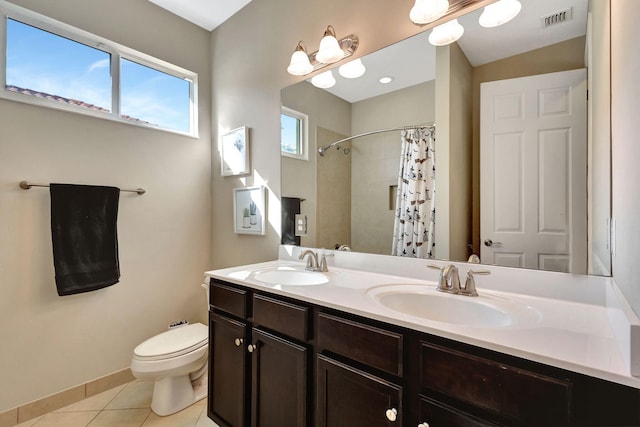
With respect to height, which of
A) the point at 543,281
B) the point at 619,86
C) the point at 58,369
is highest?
the point at 619,86

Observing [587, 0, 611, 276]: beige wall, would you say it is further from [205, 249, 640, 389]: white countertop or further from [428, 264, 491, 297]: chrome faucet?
[428, 264, 491, 297]: chrome faucet

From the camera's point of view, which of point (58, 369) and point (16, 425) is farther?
point (58, 369)

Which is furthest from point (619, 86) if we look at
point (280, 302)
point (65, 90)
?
point (65, 90)

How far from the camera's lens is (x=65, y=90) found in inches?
73.9

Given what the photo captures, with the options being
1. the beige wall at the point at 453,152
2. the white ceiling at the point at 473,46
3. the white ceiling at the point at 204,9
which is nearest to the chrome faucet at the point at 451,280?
the beige wall at the point at 453,152

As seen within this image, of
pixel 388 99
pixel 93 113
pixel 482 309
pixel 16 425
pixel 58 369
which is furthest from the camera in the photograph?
pixel 93 113

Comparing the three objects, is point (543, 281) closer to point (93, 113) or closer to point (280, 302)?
point (280, 302)

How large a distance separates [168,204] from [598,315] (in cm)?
255

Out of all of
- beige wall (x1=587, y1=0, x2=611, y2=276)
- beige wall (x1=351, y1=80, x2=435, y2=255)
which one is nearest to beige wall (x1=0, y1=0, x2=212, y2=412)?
beige wall (x1=351, y1=80, x2=435, y2=255)

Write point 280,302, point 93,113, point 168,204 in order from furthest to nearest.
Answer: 1. point 168,204
2. point 93,113
3. point 280,302

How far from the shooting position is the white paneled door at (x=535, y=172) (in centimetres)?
104

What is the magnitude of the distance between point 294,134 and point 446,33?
103cm

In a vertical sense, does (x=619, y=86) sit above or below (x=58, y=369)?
Result: above

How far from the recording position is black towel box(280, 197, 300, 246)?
1.95 metres
